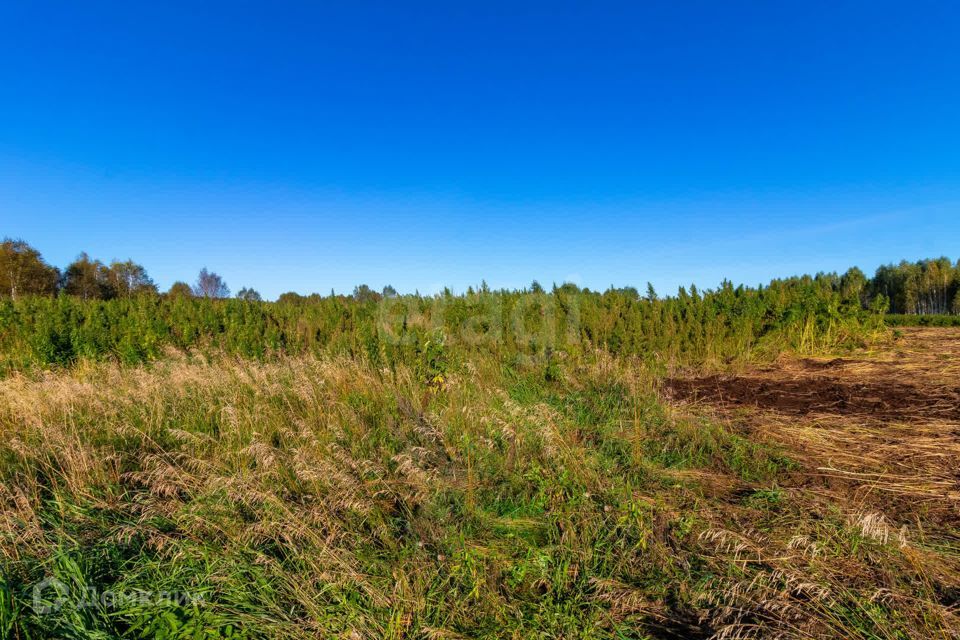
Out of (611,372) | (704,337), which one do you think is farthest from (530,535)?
(704,337)

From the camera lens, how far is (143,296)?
1087cm

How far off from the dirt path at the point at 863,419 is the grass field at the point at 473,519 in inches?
1.3

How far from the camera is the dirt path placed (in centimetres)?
318

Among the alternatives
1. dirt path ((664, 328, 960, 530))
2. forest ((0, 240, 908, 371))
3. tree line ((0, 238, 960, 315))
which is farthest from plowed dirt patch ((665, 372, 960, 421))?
tree line ((0, 238, 960, 315))

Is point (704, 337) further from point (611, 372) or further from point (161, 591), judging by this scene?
point (161, 591)

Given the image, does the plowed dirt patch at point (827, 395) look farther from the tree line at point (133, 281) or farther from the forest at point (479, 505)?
the tree line at point (133, 281)

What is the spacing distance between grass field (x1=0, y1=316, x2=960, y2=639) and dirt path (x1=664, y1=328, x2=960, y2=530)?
34 millimetres

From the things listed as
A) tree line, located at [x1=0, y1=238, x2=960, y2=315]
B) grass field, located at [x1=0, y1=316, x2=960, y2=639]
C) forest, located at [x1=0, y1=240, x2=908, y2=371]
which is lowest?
grass field, located at [x1=0, y1=316, x2=960, y2=639]

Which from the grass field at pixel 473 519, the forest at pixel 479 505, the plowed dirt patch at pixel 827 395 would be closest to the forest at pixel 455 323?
the forest at pixel 479 505

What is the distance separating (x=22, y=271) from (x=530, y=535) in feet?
189

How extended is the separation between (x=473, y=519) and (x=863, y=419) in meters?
4.79

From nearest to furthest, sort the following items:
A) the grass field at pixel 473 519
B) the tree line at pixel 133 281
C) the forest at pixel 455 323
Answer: the grass field at pixel 473 519, the forest at pixel 455 323, the tree line at pixel 133 281

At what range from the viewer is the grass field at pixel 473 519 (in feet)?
6.40

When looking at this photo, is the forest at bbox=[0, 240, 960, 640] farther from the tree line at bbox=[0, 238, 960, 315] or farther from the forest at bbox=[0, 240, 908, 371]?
the tree line at bbox=[0, 238, 960, 315]
